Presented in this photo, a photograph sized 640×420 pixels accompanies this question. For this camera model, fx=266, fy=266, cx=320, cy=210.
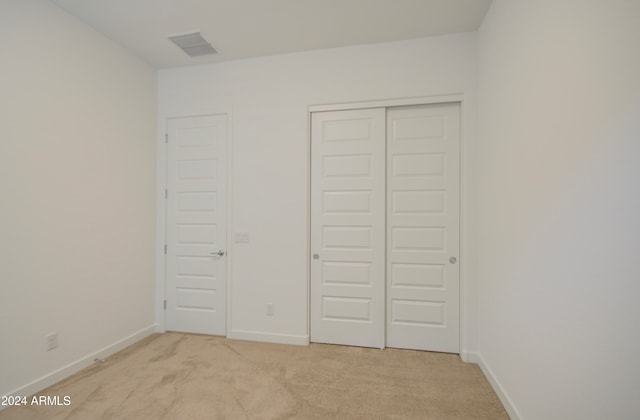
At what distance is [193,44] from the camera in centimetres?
278

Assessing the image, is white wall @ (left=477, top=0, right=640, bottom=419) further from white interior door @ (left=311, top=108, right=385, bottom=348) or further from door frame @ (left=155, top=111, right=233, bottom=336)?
door frame @ (left=155, top=111, right=233, bottom=336)

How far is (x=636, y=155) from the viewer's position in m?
0.92

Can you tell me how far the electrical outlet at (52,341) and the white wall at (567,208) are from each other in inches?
138

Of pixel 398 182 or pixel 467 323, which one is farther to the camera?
pixel 398 182

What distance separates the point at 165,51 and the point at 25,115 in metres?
1.44

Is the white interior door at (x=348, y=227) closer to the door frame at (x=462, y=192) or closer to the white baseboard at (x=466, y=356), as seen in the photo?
the door frame at (x=462, y=192)

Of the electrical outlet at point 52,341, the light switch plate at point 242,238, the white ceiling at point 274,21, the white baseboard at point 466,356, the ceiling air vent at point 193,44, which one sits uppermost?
the white ceiling at point 274,21

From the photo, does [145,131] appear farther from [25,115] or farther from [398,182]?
[398,182]

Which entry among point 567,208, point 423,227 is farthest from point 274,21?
point 567,208

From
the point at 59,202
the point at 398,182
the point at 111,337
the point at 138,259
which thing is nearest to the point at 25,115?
the point at 59,202

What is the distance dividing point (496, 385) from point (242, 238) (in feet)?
8.71

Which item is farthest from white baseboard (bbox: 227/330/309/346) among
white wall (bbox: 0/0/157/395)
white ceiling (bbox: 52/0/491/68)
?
white ceiling (bbox: 52/0/491/68)

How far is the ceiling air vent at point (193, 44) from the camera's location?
104 inches

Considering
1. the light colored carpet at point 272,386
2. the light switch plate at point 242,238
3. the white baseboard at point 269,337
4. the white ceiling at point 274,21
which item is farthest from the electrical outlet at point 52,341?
the white ceiling at point 274,21
